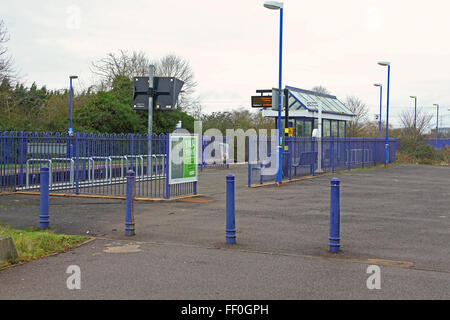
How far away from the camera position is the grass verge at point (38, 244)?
279 inches

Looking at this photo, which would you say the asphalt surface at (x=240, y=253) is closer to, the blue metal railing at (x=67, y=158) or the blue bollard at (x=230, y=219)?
the blue bollard at (x=230, y=219)

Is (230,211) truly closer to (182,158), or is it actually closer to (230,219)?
(230,219)

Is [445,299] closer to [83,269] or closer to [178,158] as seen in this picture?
[83,269]

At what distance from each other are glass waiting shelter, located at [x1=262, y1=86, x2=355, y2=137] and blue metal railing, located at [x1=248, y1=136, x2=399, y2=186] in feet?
10.5

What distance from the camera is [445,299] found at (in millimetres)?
5414

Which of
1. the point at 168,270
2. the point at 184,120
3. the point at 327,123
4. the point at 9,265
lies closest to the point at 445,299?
the point at 168,270

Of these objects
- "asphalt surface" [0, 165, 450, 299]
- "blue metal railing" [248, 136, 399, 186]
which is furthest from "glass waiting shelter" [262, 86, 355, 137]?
"asphalt surface" [0, 165, 450, 299]

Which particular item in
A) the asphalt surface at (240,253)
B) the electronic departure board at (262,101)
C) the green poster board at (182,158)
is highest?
the electronic departure board at (262,101)

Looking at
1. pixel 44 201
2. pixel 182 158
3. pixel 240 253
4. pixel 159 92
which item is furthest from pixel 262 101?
pixel 240 253

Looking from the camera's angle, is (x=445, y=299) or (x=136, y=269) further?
(x=136, y=269)

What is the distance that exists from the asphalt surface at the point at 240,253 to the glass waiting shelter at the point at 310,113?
18.6 metres

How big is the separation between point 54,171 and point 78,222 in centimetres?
644

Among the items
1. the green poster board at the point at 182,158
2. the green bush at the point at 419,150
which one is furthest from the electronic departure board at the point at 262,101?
the green bush at the point at 419,150
